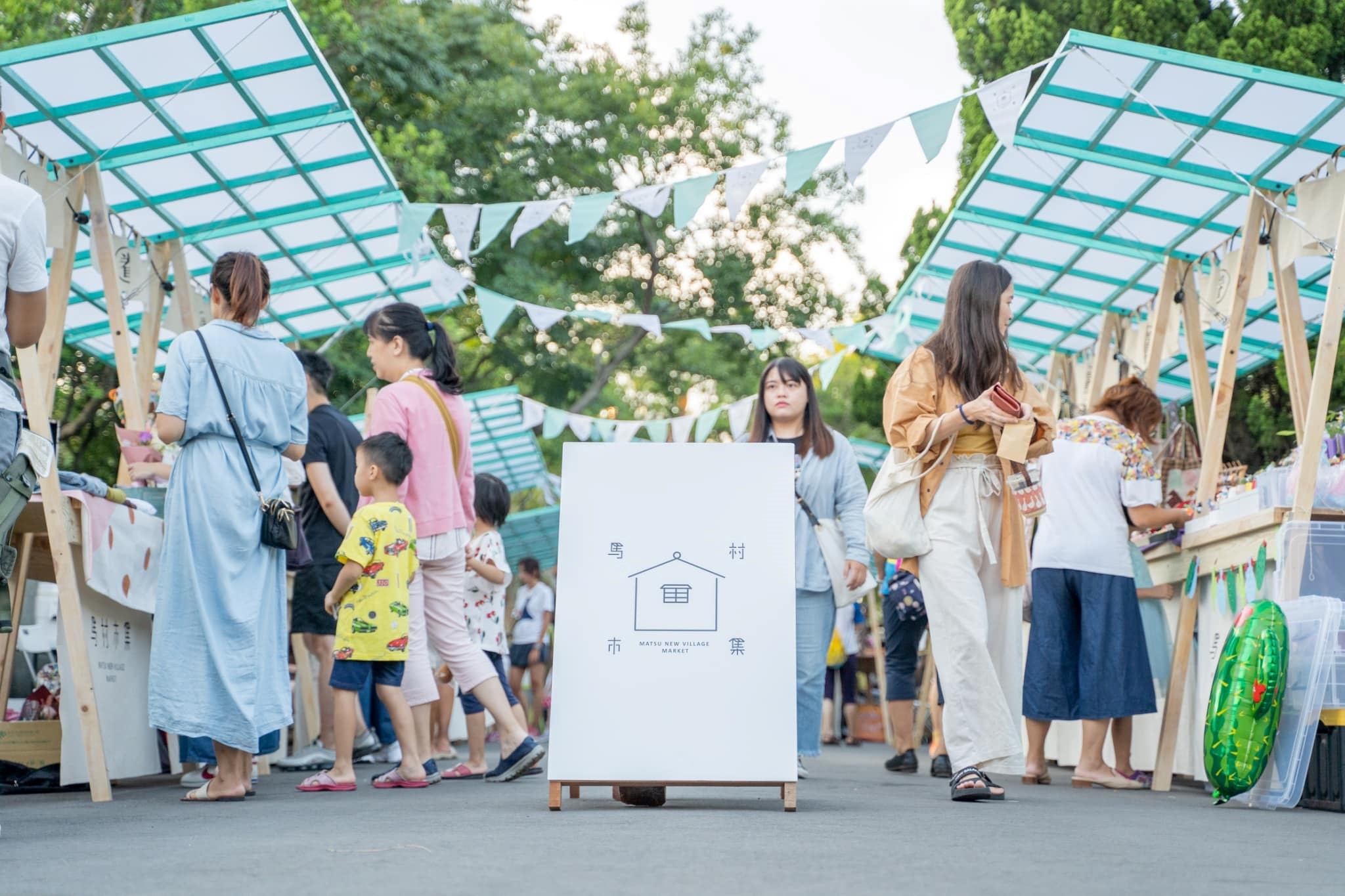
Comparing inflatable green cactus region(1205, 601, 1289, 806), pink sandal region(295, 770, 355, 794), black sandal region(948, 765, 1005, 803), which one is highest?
inflatable green cactus region(1205, 601, 1289, 806)

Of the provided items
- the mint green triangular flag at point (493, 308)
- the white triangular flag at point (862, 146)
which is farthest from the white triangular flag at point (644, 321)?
the white triangular flag at point (862, 146)

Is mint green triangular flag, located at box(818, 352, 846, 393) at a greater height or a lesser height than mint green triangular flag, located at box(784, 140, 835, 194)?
greater

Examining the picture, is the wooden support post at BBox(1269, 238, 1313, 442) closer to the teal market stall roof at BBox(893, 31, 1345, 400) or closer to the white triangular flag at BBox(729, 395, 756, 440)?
the teal market stall roof at BBox(893, 31, 1345, 400)

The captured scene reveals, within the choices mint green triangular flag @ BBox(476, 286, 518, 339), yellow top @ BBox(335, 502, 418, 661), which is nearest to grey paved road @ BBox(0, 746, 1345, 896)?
yellow top @ BBox(335, 502, 418, 661)

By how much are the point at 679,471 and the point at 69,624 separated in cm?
238

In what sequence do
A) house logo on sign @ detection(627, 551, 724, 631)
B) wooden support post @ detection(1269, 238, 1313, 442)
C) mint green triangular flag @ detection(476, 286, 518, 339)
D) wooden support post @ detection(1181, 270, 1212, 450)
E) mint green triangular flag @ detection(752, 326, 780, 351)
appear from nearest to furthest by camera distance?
house logo on sign @ detection(627, 551, 724, 631), wooden support post @ detection(1269, 238, 1313, 442), wooden support post @ detection(1181, 270, 1212, 450), mint green triangular flag @ detection(476, 286, 518, 339), mint green triangular flag @ detection(752, 326, 780, 351)

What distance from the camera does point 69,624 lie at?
5.34 metres

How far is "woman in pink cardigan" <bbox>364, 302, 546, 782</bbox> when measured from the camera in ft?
19.9

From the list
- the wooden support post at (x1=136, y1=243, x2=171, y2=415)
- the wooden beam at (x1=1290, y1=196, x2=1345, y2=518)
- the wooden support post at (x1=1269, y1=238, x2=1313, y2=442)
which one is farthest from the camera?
the wooden support post at (x1=136, y1=243, x2=171, y2=415)

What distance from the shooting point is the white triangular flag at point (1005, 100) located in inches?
301

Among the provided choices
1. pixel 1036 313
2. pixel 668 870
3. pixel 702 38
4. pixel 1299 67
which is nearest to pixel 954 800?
pixel 668 870

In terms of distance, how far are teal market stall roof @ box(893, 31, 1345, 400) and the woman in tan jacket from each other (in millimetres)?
2730

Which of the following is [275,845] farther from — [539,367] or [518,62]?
[518,62]

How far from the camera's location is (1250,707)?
5.29 metres
